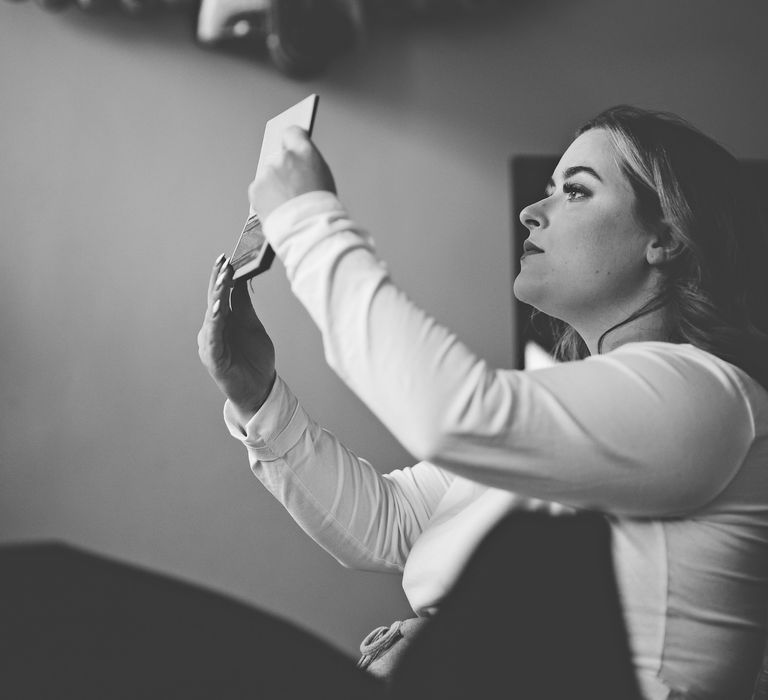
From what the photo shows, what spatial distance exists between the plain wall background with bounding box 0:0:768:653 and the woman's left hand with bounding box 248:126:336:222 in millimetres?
1390

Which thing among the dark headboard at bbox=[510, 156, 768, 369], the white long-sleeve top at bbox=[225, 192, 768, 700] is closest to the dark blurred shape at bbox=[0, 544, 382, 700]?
the white long-sleeve top at bbox=[225, 192, 768, 700]

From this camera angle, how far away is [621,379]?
75 cm

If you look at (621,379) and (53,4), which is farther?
(53,4)

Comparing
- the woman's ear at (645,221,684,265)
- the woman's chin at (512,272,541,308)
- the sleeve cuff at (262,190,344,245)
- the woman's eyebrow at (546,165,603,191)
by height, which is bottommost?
the woman's chin at (512,272,541,308)

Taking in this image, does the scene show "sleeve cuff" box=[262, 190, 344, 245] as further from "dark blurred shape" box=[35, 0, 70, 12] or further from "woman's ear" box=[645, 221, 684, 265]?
"dark blurred shape" box=[35, 0, 70, 12]

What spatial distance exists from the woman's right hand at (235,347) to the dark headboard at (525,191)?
50.8 inches

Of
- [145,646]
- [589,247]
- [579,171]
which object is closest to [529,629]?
[145,646]

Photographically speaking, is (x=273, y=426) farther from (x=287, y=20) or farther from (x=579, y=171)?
(x=287, y=20)

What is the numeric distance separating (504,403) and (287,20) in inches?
68.3

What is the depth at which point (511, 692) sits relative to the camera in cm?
61

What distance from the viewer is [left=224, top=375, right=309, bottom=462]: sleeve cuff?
1094 millimetres

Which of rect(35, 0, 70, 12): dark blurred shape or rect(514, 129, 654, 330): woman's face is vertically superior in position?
rect(35, 0, 70, 12): dark blurred shape

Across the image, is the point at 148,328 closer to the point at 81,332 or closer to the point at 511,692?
the point at 81,332

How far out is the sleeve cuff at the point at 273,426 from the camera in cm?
109
